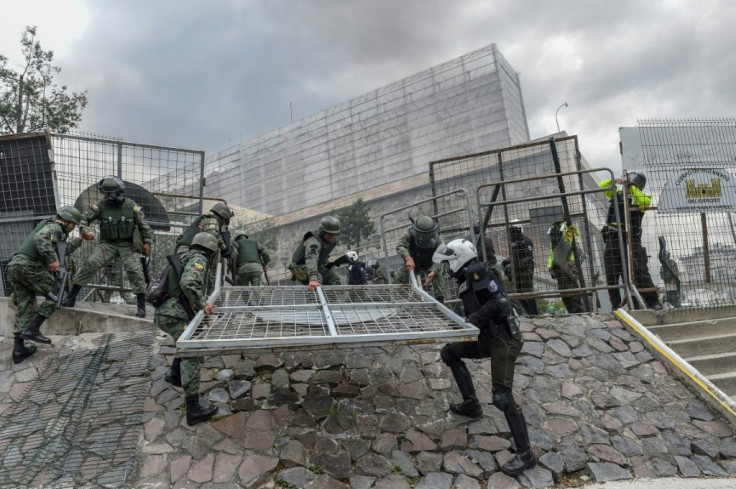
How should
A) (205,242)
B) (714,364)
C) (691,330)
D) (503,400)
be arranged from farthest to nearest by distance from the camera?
(691,330) → (714,364) → (205,242) → (503,400)

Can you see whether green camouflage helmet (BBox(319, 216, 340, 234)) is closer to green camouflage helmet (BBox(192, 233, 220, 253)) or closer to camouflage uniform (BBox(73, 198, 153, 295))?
green camouflage helmet (BBox(192, 233, 220, 253))

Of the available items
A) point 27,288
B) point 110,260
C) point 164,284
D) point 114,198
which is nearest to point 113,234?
point 110,260

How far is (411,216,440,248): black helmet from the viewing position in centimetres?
627

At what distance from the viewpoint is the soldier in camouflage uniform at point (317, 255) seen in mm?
6069

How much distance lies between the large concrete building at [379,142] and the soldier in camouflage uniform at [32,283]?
1232 inches

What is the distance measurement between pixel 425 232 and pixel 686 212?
3874 millimetres

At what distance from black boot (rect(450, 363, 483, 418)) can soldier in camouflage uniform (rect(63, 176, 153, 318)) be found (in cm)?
454

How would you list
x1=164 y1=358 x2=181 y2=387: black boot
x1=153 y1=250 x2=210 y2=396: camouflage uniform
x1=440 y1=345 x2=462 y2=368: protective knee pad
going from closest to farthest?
x1=153 y1=250 x2=210 y2=396: camouflage uniform, x1=440 y1=345 x2=462 y2=368: protective knee pad, x1=164 y1=358 x2=181 y2=387: black boot

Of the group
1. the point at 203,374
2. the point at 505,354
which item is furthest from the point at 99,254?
the point at 505,354

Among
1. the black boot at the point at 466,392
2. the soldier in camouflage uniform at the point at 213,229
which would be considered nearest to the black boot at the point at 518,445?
the black boot at the point at 466,392

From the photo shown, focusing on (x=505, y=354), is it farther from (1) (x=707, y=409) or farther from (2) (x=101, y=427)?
(2) (x=101, y=427)

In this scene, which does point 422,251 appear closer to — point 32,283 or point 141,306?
point 141,306

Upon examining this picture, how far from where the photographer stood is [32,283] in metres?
5.74

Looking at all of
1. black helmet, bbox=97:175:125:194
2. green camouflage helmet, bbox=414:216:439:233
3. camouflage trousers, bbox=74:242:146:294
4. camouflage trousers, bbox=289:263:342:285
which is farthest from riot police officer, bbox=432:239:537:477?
black helmet, bbox=97:175:125:194
